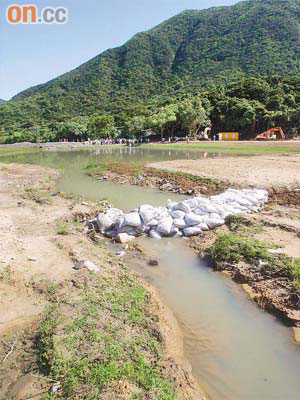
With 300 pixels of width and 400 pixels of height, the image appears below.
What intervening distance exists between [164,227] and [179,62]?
409 ft

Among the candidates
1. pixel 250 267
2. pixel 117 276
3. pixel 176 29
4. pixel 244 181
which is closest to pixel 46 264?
pixel 117 276

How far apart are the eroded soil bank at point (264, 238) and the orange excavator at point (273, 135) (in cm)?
3131

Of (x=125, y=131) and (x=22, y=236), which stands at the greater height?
(x=125, y=131)

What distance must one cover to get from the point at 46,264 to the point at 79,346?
269cm

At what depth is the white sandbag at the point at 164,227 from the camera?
27.2 ft

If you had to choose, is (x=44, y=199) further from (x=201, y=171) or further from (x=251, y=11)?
(x=251, y=11)

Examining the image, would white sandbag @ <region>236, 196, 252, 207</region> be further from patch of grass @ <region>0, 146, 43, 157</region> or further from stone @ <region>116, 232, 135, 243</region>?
patch of grass @ <region>0, 146, 43, 157</region>

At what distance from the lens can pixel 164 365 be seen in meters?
3.66

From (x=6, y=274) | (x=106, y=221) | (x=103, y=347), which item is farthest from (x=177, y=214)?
(x=103, y=347)

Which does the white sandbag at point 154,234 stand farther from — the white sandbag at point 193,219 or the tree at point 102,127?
the tree at point 102,127

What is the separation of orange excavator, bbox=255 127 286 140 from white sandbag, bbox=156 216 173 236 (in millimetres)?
40709

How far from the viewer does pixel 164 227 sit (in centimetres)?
830

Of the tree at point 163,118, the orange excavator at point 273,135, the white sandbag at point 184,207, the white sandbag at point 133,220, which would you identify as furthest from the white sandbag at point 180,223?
the tree at point 163,118

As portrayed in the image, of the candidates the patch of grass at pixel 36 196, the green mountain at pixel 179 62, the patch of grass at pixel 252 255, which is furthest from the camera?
the green mountain at pixel 179 62
